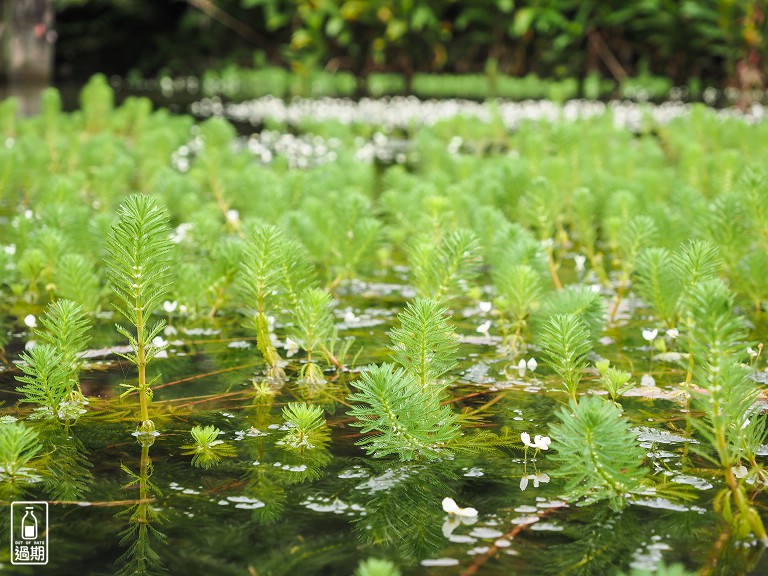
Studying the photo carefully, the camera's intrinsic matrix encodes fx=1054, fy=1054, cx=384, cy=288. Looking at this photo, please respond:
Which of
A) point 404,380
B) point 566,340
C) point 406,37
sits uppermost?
point 406,37

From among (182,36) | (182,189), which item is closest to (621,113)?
(182,189)

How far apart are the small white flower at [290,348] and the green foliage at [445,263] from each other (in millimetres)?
511

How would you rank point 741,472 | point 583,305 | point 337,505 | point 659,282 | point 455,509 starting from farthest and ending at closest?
point 659,282 → point 583,305 → point 741,472 → point 337,505 → point 455,509

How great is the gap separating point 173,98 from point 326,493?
14.9m

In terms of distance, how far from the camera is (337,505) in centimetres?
261

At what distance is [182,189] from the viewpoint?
5777mm

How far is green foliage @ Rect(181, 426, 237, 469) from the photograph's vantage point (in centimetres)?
288

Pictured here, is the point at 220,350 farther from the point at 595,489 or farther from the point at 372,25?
the point at 372,25

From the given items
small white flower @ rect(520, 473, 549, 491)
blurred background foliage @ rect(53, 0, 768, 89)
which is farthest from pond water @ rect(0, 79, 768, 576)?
blurred background foliage @ rect(53, 0, 768, 89)

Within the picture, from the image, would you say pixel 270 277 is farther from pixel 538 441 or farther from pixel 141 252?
pixel 538 441

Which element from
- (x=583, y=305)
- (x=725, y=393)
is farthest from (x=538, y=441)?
(x=583, y=305)

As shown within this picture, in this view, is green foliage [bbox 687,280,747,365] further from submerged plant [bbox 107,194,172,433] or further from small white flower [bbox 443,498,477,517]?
submerged plant [bbox 107,194,172,433]

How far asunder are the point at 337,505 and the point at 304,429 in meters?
0.40

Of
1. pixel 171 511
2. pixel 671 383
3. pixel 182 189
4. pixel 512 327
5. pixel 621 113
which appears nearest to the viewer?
pixel 171 511
